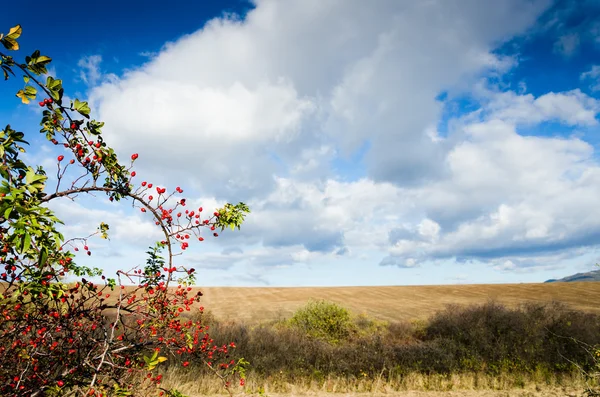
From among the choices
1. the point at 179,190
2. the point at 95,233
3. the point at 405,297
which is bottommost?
the point at 405,297

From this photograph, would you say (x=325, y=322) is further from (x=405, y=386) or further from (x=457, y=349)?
(x=405, y=386)

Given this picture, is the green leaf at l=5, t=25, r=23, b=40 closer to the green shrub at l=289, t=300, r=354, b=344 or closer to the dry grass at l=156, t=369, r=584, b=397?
the dry grass at l=156, t=369, r=584, b=397

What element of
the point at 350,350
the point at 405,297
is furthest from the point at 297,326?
the point at 405,297

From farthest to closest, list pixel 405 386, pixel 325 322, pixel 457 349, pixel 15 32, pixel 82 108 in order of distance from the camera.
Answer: pixel 325 322 → pixel 457 349 → pixel 405 386 → pixel 82 108 → pixel 15 32

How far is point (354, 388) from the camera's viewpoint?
13617 millimetres

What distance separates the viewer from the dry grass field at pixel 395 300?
4281cm

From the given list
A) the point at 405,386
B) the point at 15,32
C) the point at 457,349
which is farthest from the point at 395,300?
the point at 15,32

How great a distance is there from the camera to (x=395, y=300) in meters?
56.1

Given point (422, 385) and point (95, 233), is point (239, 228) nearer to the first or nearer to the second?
point (95, 233)

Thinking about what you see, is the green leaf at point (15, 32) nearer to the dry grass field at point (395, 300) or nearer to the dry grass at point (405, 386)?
the dry grass at point (405, 386)

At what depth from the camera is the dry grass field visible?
4281 cm

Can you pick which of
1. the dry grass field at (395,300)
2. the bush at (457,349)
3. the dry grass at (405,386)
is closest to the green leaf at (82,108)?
the dry grass at (405,386)

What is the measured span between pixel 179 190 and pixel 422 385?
14.2m

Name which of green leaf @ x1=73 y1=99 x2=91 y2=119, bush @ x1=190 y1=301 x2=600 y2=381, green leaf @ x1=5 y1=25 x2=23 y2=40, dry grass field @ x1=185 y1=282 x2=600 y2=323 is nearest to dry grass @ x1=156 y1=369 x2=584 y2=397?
bush @ x1=190 y1=301 x2=600 y2=381
